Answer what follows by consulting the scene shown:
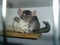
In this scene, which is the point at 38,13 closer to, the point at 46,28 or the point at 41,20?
the point at 41,20

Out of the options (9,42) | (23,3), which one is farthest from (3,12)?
(9,42)

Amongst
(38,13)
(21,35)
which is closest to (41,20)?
(38,13)

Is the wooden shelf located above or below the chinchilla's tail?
below

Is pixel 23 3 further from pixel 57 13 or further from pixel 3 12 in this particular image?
pixel 57 13

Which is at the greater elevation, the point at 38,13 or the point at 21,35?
the point at 38,13

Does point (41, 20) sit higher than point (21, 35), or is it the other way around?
point (41, 20)

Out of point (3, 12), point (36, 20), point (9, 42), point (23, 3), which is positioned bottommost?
point (9, 42)

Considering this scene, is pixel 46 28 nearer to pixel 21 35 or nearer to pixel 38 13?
pixel 38 13

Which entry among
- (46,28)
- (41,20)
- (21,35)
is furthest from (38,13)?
(21,35)

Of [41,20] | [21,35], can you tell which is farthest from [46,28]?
[21,35]

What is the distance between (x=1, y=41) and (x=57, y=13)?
2.72ft

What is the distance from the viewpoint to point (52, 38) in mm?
1565

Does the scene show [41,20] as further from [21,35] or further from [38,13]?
[21,35]

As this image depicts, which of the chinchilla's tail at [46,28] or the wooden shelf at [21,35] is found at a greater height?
the chinchilla's tail at [46,28]
